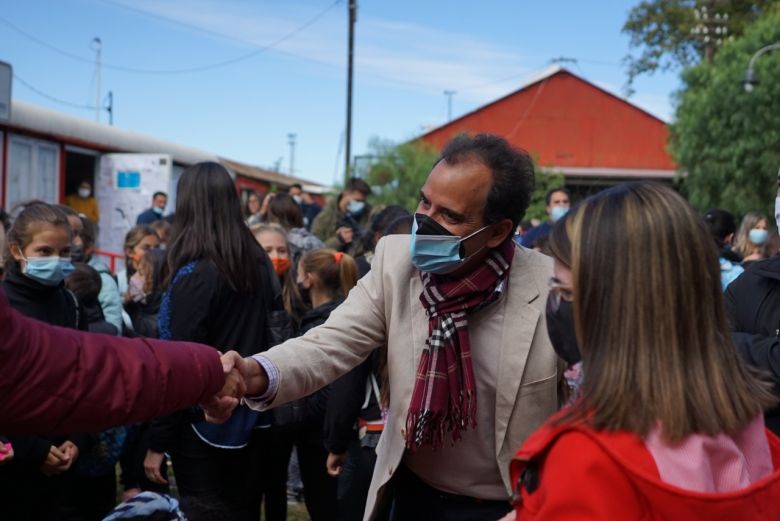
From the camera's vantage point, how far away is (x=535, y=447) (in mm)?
1729

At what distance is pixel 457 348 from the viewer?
274cm

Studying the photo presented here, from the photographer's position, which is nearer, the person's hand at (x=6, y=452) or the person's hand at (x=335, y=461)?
the person's hand at (x=6, y=452)

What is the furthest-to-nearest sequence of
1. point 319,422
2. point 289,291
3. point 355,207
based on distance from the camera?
1. point 355,207
2. point 289,291
3. point 319,422

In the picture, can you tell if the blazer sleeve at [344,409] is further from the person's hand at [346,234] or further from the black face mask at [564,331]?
the person's hand at [346,234]

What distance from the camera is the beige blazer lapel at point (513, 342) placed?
2736mm

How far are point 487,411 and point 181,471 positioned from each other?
195 cm

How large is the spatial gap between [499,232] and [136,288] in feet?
16.1

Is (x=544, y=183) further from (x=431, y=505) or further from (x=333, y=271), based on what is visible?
(x=431, y=505)

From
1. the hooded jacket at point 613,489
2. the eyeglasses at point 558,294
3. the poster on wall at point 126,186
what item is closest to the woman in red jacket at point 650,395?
the hooded jacket at point 613,489

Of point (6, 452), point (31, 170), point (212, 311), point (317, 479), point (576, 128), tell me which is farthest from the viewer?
point (576, 128)

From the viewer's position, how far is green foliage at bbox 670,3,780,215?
77.9ft

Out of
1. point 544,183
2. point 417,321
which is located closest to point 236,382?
point 417,321

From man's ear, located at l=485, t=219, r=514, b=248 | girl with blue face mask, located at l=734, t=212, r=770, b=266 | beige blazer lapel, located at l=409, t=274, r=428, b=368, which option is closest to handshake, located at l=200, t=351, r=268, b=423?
beige blazer lapel, located at l=409, t=274, r=428, b=368

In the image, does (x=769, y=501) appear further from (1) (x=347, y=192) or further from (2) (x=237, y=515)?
(1) (x=347, y=192)
